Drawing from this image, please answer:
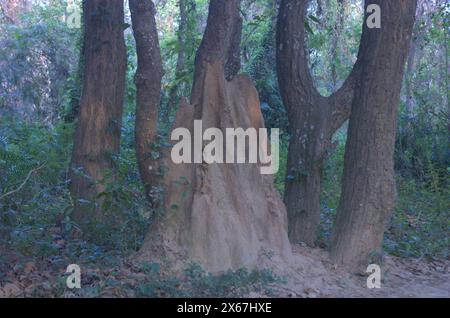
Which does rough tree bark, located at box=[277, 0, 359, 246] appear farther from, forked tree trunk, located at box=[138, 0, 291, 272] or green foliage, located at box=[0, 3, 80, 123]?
green foliage, located at box=[0, 3, 80, 123]

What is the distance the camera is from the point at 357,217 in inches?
342

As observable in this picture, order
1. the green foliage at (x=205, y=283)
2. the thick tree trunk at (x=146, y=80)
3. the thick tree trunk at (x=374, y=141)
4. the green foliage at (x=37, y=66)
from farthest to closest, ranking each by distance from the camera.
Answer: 1. the green foliage at (x=37, y=66)
2. the thick tree trunk at (x=146, y=80)
3. the thick tree trunk at (x=374, y=141)
4. the green foliage at (x=205, y=283)

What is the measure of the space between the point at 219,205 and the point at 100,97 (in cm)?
287

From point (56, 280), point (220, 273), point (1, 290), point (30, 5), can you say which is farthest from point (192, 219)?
point (30, 5)

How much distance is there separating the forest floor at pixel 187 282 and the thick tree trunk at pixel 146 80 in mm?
2031

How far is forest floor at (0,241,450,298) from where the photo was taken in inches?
275

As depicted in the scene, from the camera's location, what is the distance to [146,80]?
948 centimetres

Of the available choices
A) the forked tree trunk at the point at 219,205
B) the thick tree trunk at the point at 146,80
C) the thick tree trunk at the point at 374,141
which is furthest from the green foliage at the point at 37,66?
the thick tree trunk at the point at 374,141

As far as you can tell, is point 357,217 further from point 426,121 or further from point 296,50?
point 426,121

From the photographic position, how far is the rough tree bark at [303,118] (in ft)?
31.5

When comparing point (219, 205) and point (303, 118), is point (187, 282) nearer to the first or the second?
point (219, 205)

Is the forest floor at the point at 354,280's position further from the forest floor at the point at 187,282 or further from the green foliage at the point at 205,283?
the green foliage at the point at 205,283

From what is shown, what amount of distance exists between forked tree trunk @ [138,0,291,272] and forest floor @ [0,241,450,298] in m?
0.31

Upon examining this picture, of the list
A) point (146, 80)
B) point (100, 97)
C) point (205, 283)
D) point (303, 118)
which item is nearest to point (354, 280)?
point (205, 283)
